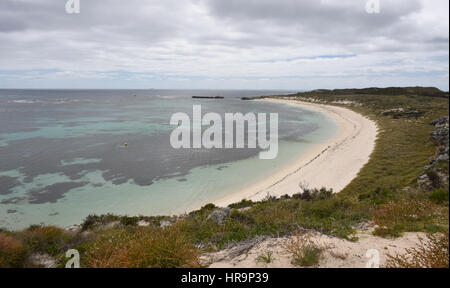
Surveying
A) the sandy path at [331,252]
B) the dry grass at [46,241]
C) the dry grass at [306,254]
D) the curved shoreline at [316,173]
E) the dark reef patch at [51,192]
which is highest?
the dry grass at [306,254]

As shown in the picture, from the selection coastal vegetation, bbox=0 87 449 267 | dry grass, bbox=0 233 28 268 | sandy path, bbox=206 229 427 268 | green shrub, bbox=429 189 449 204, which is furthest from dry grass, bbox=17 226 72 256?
green shrub, bbox=429 189 449 204

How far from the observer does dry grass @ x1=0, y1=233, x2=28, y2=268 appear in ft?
20.0

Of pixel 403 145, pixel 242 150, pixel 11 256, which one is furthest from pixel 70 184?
pixel 403 145

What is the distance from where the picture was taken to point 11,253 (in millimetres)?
6316

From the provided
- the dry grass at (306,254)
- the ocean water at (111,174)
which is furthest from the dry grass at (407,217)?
the ocean water at (111,174)

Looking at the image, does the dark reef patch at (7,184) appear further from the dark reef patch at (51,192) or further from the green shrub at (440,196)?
the green shrub at (440,196)

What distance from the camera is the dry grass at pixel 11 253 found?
6104 millimetres

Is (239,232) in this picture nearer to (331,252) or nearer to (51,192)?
(331,252)

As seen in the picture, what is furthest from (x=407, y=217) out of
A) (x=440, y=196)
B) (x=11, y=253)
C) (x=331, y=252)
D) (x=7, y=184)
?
(x=7, y=184)

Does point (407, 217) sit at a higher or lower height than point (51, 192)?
higher

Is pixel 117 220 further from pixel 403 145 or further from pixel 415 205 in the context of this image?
pixel 403 145

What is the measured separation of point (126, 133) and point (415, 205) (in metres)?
40.6
